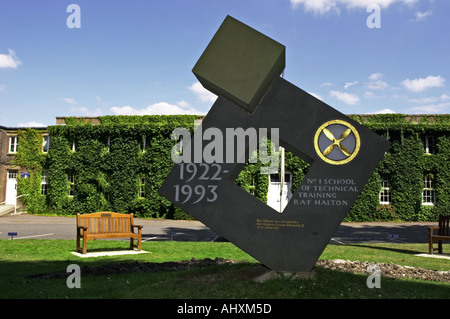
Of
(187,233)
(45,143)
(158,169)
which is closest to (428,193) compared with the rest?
(187,233)

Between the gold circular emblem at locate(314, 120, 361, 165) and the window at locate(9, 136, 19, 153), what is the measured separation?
2897 cm

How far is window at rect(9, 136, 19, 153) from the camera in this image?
28875 mm

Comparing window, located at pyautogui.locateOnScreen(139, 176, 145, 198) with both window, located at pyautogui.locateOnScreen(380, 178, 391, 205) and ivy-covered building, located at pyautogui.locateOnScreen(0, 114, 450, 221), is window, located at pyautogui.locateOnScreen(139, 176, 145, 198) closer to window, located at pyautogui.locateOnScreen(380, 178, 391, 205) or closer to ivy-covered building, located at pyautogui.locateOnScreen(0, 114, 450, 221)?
ivy-covered building, located at pyautogui.locateOnScreen(0, 114, 450, 221)

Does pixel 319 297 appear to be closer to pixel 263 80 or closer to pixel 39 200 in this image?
pixel 263 80

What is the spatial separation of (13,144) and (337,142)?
2947 cm

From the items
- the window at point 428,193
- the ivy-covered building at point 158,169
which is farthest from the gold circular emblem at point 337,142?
the window at point 428,193

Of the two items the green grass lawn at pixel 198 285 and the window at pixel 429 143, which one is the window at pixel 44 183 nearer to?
the green grass lawn at pixel 198 285

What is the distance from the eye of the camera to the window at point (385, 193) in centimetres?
2500

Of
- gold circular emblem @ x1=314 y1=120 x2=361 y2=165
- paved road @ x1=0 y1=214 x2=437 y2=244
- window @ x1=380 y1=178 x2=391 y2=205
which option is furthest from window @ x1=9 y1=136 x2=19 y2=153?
gold circular emblem @ x1=314 y1=120 x2=361 y2=165

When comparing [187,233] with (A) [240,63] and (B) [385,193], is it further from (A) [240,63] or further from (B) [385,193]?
(B) [385,193]

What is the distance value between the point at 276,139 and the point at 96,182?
72.9 ft

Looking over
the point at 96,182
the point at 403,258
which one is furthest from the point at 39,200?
the point at 403,258

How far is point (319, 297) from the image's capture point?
4.84 m

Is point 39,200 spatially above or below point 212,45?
below
